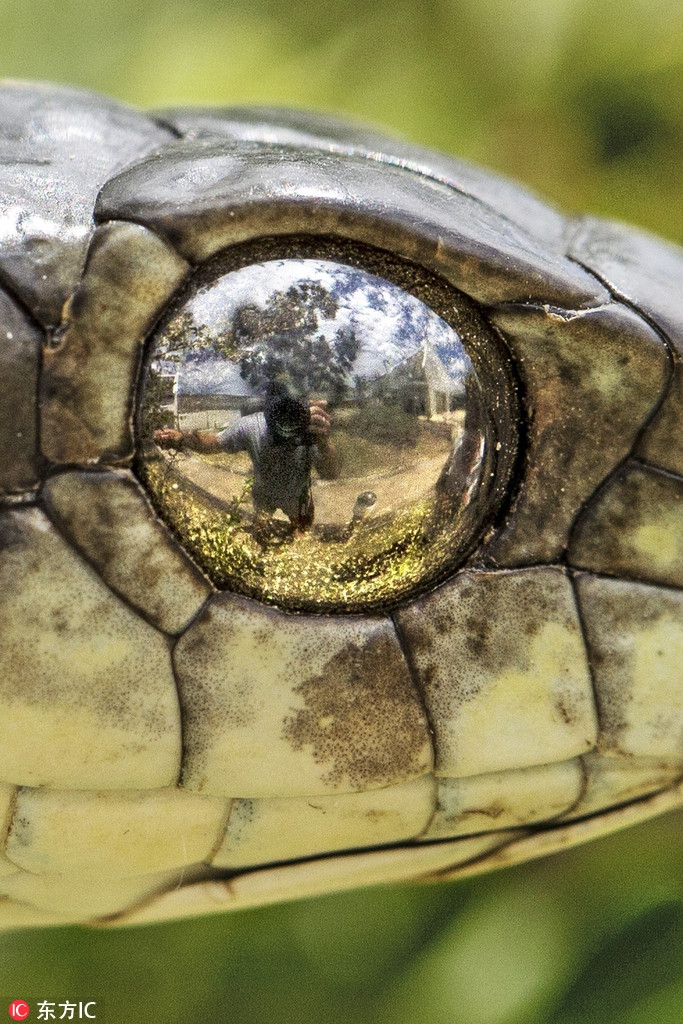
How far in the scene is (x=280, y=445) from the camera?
113 centimetres

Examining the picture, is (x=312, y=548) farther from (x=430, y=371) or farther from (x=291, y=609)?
(x=430, y=371)

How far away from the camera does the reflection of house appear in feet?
3.76

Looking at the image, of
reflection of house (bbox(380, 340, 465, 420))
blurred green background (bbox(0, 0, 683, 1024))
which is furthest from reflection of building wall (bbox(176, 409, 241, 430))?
blurred green background (bbox(0, 0, 683, 1024))

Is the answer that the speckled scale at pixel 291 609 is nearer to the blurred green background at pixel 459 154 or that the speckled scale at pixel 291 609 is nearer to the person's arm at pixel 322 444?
the person's arm at pixel 322 444

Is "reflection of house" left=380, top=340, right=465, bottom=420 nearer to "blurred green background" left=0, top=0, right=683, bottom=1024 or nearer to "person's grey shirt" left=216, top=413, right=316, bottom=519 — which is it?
"person's grey shirt" left=216, top=413, right=316, bottom=519

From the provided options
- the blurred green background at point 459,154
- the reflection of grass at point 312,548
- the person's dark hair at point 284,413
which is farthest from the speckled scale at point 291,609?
the blurred green background at point 459,154

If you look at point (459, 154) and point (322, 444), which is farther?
point (459, 154)

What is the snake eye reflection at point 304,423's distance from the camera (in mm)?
1129

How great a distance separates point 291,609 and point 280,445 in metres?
0.17

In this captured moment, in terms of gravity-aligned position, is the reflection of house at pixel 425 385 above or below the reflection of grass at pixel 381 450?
above

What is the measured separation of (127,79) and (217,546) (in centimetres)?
198

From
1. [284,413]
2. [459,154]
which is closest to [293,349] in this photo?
[284,413]

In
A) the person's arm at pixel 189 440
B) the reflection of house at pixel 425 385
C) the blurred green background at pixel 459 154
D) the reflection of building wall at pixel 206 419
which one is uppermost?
the reflection of house at pixel 425 385

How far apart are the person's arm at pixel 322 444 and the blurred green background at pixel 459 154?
0.94m
